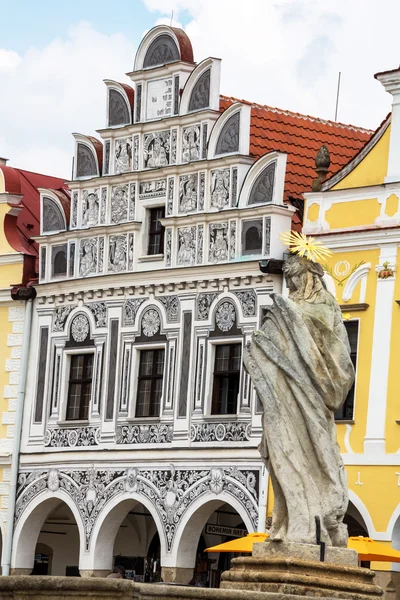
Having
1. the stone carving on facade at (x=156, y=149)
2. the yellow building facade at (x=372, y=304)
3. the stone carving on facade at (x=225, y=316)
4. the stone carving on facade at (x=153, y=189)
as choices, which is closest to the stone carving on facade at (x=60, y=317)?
the stone carving on facade at (x=153, y=189)

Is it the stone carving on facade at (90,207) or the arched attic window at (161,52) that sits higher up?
the arched attic window at (161,52)

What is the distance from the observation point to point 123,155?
109 feet

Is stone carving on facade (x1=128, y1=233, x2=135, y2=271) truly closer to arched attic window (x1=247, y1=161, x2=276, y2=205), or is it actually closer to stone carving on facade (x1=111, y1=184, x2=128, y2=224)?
stone carving on facade (x1=111, y1=184, x2=128, y2=224)

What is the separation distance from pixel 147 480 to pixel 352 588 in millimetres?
18041

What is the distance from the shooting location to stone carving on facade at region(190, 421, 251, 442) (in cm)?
2975

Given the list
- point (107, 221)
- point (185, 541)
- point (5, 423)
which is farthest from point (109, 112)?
point (185, 541)

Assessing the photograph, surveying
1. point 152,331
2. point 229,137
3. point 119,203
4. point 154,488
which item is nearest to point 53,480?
point 154,488

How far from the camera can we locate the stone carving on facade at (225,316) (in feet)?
99.8

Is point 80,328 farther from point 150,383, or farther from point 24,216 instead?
point 24,216

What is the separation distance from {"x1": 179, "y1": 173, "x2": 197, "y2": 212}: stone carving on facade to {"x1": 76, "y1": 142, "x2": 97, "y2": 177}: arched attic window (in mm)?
2515

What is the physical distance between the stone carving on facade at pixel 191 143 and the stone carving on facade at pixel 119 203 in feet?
5.15

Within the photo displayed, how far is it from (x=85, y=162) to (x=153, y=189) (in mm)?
2082

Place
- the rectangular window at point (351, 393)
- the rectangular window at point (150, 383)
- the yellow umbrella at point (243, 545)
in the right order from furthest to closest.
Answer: the rectangular window at point (150, 383)
the rectangular window at point (351, 393)
the yellow umbrella at point (243, 545)

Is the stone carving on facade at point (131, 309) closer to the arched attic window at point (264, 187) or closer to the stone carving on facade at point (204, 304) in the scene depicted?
the stone carving on facade at point (204, 304)
